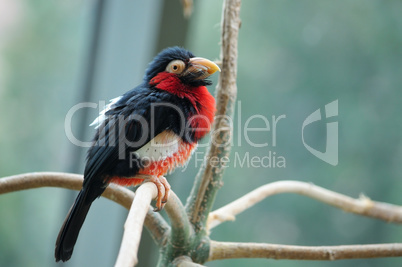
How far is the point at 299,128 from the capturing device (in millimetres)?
1459

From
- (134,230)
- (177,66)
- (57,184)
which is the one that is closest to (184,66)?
(177,66)

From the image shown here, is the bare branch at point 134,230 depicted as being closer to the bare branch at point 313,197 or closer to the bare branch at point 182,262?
the bare branch at point 182,262

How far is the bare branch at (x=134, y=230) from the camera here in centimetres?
52

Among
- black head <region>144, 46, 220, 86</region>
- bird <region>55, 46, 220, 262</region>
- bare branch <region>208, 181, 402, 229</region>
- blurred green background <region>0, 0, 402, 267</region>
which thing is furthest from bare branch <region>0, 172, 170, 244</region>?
blurred green background <region>0, 0, 402, 267</region>

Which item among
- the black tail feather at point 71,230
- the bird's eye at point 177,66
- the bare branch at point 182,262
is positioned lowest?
the bare branch at point 182,262

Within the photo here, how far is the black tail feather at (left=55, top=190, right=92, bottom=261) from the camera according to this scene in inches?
34.4

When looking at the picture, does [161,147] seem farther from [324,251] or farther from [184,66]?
[324,251]

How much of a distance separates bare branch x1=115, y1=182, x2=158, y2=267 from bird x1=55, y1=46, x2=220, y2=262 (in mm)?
167

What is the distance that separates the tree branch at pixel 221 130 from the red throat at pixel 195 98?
38 mm

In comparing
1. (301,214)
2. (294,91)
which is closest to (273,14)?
(294,91)

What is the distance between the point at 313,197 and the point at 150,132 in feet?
2.09

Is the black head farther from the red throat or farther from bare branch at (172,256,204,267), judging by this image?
bare branch at (172,256,204,267)

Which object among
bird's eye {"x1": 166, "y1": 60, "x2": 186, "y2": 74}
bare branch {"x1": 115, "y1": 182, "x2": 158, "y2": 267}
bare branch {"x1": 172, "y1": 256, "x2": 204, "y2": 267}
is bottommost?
bare branch {"x1": 172, "y1": 256, "x2": 204, "y2": 267}

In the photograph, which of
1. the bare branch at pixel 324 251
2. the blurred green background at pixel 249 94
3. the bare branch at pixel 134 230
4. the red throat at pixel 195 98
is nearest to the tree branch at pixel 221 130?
the red throat at pixel 195 98
